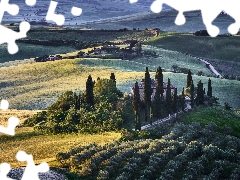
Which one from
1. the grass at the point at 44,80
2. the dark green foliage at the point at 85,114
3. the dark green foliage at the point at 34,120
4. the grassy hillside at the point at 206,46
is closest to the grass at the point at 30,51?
the grassy hillside at the point at 206,46

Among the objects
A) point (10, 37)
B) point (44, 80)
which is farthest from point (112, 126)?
point (10, 37)

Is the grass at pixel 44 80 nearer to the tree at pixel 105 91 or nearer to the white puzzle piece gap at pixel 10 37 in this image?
the tree at pixel 105 91

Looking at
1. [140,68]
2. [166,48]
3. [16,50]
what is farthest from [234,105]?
[16,50]

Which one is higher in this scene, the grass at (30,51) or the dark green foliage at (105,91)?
the grass at (30,51)

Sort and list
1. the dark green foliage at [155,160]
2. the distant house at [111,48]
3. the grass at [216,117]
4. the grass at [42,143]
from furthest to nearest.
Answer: the distant house at [111,48] < the grass at [216,117] < the grass at [42,143] < the dark green foliage at [155,160]

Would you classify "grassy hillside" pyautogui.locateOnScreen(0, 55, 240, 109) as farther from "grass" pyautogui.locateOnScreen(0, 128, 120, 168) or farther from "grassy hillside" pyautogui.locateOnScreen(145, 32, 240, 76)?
"grassy hillside" pyautogui.locateOnScreen(145, 32, 240, 76)
